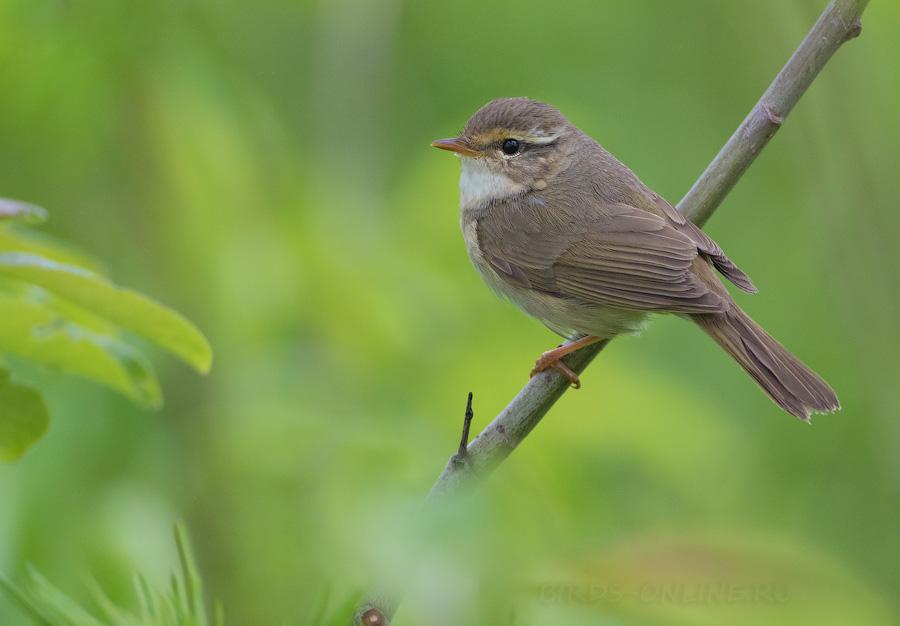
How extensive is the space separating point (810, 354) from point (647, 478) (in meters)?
2.04

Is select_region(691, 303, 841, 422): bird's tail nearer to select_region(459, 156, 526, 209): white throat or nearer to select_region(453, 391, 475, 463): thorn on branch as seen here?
select_region(459, 156, 526, 209): white throat

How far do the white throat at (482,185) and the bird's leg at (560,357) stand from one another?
0.84 meters

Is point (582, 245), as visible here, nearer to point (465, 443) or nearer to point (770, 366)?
point (770, 366)

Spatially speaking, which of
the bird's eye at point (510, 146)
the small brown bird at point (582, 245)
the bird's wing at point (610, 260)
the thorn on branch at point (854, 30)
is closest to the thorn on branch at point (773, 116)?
the thorn on branch at point (854, 30)

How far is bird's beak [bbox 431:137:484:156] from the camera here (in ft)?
12.2

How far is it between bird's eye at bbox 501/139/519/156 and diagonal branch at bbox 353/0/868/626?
57.3 inches

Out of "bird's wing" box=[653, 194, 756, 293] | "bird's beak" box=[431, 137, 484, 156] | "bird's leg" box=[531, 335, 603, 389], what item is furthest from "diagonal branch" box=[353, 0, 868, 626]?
"bird's beak" box=[431, 137, 484, 156]

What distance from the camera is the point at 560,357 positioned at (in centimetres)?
296

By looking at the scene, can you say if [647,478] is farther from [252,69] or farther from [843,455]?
[252,69]

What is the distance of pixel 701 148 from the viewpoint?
571 centimetres

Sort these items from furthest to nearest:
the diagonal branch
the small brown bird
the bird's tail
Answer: the small brown bird, the bird's tail, the diagonal branch

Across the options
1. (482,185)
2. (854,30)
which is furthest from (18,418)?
(482,185)

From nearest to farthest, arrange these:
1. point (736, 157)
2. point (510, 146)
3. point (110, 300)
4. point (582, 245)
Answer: point (110, 300) < point (736, 157) < point (582, 245) < point (510, 146)

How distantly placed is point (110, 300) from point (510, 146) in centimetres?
261
